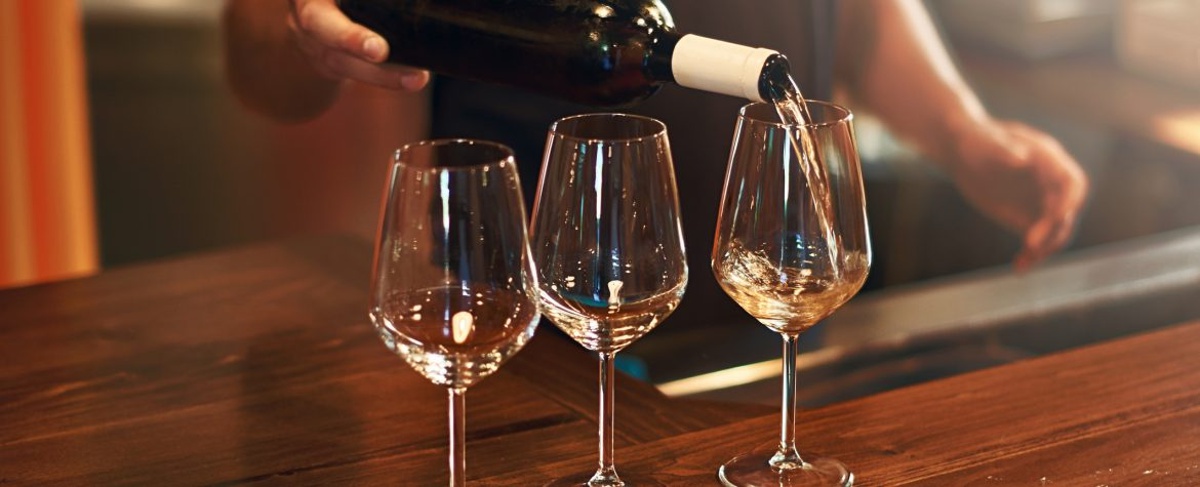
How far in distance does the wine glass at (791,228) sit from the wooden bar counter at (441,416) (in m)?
0.07

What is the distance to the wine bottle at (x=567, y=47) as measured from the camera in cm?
77

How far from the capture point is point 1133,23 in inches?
105

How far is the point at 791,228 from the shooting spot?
768 mm

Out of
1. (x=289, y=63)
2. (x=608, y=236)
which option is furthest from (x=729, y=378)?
(x=289, y=63)

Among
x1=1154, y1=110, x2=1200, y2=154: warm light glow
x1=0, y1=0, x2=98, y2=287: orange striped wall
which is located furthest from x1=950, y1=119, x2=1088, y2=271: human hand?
x1=0, y1=0, x2=98, y2=287: orange striped wall

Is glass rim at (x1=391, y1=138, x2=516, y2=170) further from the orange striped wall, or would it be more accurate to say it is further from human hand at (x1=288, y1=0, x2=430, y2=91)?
the orange striped wall

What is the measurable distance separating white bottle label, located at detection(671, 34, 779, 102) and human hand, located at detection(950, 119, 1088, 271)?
66 centimetres

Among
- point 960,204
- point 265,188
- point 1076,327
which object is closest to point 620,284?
point 1076,327

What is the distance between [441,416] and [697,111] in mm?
659

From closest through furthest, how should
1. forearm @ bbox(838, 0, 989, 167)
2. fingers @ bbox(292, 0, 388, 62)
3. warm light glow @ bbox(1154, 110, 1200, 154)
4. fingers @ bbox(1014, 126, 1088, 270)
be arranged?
fingers @ bbox(292, 0, 388, 62) < fingers @ bbox(1014, 126, 1088, 270) < forearm @ bbox(838, 0, 989, 167) < warm light glow @ bbox(1154, 110, 1200, 154)

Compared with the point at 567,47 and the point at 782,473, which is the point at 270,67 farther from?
the point at 782,473

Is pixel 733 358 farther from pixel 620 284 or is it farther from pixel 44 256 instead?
pixel 44 256

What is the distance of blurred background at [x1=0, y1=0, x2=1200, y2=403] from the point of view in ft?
8.58

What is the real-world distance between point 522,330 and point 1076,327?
859 mm
